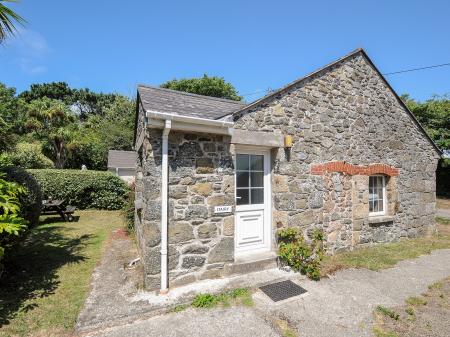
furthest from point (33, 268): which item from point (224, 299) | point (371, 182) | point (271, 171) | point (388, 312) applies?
point (371, 182)

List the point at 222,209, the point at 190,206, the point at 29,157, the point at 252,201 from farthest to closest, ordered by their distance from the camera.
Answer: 1. the point at 29,157
2. the point at 252,201
3. the point at 222,209
4. the point at 190,206

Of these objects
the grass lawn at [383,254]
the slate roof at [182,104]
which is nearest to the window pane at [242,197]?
the slate roof at [182,104]

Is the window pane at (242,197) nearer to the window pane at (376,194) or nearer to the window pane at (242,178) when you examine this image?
the window pane at (242,178)

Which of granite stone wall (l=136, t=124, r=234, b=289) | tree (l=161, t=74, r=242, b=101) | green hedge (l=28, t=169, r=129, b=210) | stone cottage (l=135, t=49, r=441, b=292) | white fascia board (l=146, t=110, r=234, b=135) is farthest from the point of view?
tree (l=161, t=74, r=242, b=101)

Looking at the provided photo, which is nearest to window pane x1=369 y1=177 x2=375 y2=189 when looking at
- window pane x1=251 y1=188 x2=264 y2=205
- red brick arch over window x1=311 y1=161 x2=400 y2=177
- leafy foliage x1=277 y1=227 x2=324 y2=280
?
red brick arch over window x1=311 y1=161 x2=400 y2=177

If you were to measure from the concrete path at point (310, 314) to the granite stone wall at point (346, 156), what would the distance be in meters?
1.54

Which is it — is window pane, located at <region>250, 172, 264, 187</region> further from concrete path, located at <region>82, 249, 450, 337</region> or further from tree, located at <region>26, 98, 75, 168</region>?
tree, located at <region>26, 98, 75, 168</region>

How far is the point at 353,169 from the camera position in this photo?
6.90m

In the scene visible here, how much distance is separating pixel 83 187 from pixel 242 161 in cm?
1148

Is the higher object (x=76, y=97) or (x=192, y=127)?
(x=76, y=97)

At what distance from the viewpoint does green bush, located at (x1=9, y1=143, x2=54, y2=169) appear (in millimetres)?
18922

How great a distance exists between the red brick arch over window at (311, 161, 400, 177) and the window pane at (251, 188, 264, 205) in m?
1.46

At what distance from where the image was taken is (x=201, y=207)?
4.69 metres

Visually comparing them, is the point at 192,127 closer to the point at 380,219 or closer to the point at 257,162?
the point at 257,162
